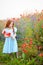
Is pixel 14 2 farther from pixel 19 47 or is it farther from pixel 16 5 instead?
pixel 19 47

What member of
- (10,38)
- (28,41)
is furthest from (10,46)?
(28,41)

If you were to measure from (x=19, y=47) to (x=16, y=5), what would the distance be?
1.23 m

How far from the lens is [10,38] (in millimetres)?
5605

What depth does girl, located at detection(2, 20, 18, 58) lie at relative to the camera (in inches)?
218

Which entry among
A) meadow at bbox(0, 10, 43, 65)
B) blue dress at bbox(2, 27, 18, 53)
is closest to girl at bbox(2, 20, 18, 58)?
blue dress at bbox(2, 27, 18, 53)

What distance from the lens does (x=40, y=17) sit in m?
6.00

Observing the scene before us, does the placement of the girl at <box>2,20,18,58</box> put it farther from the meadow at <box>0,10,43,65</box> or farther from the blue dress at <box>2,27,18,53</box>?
the meadow at <box>0,10,43,65</box>

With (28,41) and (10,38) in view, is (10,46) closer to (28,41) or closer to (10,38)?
(10,38)

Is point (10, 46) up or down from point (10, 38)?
down

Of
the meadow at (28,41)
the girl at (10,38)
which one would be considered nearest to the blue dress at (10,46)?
the girl at (10,38)

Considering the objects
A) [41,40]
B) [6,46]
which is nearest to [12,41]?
[6,46]

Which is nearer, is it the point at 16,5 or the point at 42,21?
the point at 42,21

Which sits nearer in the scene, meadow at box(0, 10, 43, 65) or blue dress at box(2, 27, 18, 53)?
meadow at box(0, 10, 43, 65)

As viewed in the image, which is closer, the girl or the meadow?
the meadow
